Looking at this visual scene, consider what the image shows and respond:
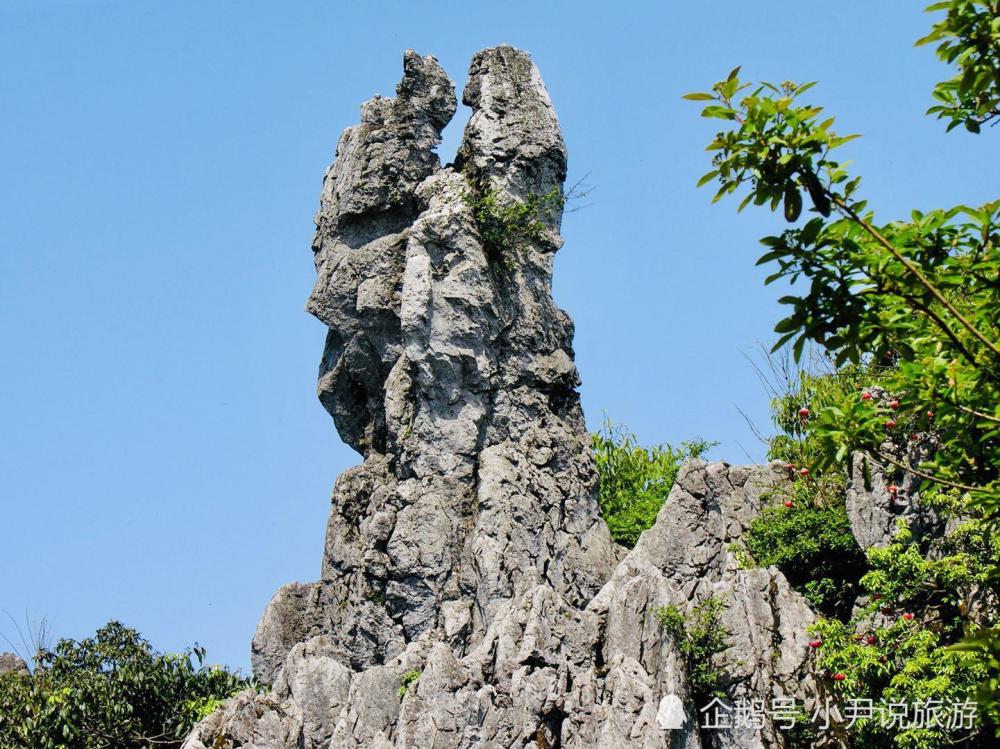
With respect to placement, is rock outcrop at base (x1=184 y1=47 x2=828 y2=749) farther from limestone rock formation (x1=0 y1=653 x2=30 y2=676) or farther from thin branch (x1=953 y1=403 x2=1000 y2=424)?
thin branch (x1=953 y1=403 x2=1000 y2=424)

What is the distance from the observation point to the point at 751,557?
22.0m

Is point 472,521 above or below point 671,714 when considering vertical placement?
above

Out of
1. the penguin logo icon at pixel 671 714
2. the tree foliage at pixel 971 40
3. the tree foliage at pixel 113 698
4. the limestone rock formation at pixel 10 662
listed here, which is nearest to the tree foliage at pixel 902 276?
the tree foliage at pixel 971 40

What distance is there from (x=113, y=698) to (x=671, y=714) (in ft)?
38.0

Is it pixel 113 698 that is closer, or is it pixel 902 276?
pixel 902 276

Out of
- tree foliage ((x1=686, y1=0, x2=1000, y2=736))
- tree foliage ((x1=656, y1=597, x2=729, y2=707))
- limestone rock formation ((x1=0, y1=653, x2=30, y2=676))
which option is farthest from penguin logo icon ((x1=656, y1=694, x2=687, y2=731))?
limestone rock formation ((x1=0, y1=653, x2=30, y2=676))

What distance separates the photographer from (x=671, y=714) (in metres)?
17.0

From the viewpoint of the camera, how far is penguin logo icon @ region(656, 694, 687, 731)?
1688 cm

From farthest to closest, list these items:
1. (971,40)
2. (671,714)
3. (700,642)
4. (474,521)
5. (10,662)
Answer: (10,662) < (474,521) < (700,642) < (671,714) < (971,40)

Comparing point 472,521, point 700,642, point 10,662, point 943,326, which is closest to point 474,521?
point 472,521

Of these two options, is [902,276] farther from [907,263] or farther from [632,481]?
[632,481]

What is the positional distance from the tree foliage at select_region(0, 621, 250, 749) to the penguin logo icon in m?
9.65

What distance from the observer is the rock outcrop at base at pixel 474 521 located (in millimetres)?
17703

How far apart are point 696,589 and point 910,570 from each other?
4.34 metres
